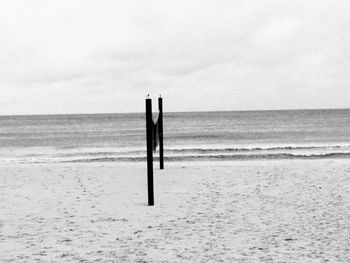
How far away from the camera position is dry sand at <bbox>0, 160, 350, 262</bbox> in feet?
20.9

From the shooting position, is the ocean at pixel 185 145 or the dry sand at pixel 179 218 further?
the ocean at pixel 185 145

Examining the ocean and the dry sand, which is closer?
the dry sand

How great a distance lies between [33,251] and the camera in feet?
21.4

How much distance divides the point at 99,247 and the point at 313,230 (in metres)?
3.44

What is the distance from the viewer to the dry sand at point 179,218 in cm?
637

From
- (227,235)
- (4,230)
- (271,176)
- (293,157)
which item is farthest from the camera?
(293,157)

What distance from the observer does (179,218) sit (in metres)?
8.64

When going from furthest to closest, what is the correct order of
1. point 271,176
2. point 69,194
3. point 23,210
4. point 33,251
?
point 271,176 → point 69,194 → point 23,210 → point 33,251

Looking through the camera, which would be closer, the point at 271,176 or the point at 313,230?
the point at 313,230

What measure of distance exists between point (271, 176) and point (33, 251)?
9370 mm

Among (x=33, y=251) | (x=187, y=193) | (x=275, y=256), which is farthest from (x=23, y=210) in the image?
(x=275, y=256)

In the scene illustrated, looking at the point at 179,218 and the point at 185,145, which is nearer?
the point at 179,218

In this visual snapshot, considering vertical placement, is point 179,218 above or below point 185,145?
above

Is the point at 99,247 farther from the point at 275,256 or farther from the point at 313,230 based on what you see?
the point at 313,230
